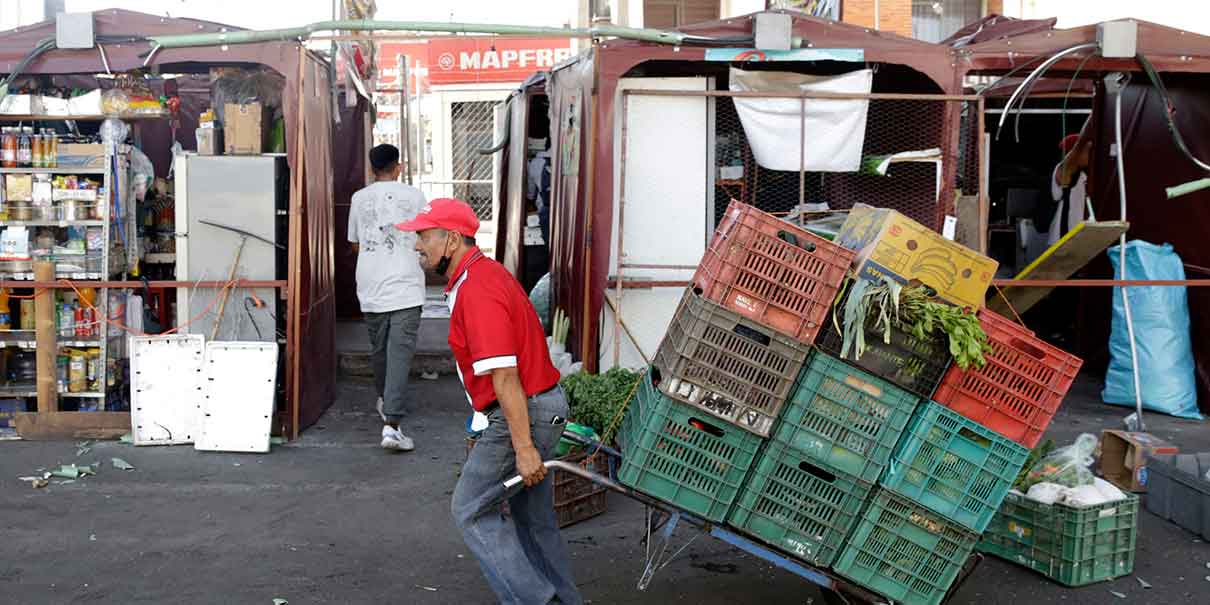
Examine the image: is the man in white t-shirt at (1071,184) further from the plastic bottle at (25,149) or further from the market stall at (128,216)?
the plastic bottle at (25,149)

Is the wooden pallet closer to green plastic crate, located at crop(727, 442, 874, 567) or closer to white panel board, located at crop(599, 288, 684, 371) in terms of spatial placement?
white panel board, located at crop(599, 288, 684, 371)

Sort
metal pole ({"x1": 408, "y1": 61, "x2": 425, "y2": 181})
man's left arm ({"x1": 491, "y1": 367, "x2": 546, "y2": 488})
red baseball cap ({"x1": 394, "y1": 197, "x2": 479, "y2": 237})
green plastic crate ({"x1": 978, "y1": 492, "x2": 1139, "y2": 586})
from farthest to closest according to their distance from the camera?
metal pole ({"x1": 408, "y1": 61, "x2": 425, "y2": 181})
green plastic crate ({"x1": 978, "y1": 492, "x2": 1139, "y2": 586})
red baseball cap ({"x1": 394, "y1": 197, "x2": 479, "y2": 237})
man's left arm ({"x1": 491, "y1": 367, "x2": 546, "y2": 488})

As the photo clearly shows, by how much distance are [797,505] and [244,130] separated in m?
5.58

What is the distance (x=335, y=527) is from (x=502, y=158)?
26.7ft

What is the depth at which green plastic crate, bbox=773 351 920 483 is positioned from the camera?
4.49m

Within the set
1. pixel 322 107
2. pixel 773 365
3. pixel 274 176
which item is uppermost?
pixel 322 107

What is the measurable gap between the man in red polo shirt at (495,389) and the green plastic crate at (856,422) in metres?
1.00

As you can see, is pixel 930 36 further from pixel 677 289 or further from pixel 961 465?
pixel 961 465

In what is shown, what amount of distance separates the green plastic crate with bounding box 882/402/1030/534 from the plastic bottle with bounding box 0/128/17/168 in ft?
22.8

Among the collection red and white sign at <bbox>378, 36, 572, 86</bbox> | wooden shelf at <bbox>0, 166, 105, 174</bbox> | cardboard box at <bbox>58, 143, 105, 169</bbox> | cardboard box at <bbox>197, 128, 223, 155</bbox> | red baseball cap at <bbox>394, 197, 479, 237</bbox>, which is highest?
red and white sign at <bbox>378, 36, 572, 86</bbox>

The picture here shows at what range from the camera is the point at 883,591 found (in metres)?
4.57

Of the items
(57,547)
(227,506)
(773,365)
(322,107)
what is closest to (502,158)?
(322,107)

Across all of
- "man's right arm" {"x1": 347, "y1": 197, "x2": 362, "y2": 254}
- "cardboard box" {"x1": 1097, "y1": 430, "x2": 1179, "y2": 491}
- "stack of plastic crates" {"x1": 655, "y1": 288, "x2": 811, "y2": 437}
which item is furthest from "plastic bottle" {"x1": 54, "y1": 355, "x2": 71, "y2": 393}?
"cardboard box" {"x1": 1097, "y1": 430, "x2": 1179, "y2": 491}

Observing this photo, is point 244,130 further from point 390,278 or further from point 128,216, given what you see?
point 390,278
